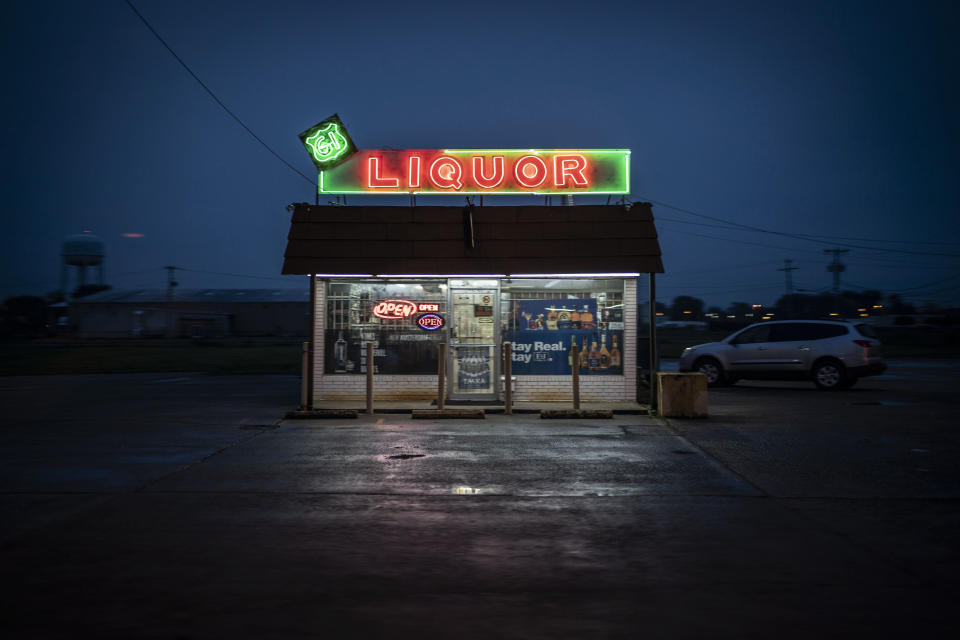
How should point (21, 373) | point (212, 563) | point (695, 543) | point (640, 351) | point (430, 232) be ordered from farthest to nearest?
point (21, 373)
point (640, 351)
point (430, 232)
point (695, 543)
point (212, 563)

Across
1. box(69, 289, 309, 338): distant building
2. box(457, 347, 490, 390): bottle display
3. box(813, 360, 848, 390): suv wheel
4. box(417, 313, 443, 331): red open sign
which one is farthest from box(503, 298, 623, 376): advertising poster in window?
box(69, 289, 309, 338): distant building

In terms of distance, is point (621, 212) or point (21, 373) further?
point (21, 373)

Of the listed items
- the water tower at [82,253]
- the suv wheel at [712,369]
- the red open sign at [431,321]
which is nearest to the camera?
the red open sign at [431,321]

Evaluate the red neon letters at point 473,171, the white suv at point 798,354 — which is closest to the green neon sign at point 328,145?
the red neon letters at point 473,171

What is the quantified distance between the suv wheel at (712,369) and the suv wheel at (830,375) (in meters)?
2.42

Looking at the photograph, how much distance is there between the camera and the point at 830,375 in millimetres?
17375

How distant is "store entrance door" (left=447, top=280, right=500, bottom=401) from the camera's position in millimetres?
14414

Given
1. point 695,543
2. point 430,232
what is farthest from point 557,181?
point 695,543

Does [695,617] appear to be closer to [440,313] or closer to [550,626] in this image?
[550,626]

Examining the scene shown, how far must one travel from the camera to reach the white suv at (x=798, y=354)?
1711cm

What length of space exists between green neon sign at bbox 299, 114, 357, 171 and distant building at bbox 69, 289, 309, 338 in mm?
52639

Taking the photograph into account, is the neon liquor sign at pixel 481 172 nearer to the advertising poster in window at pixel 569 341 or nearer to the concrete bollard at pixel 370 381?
the advertising poster in window at pixel 569 341

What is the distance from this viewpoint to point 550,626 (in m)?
3.68

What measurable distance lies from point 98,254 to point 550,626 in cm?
9602
